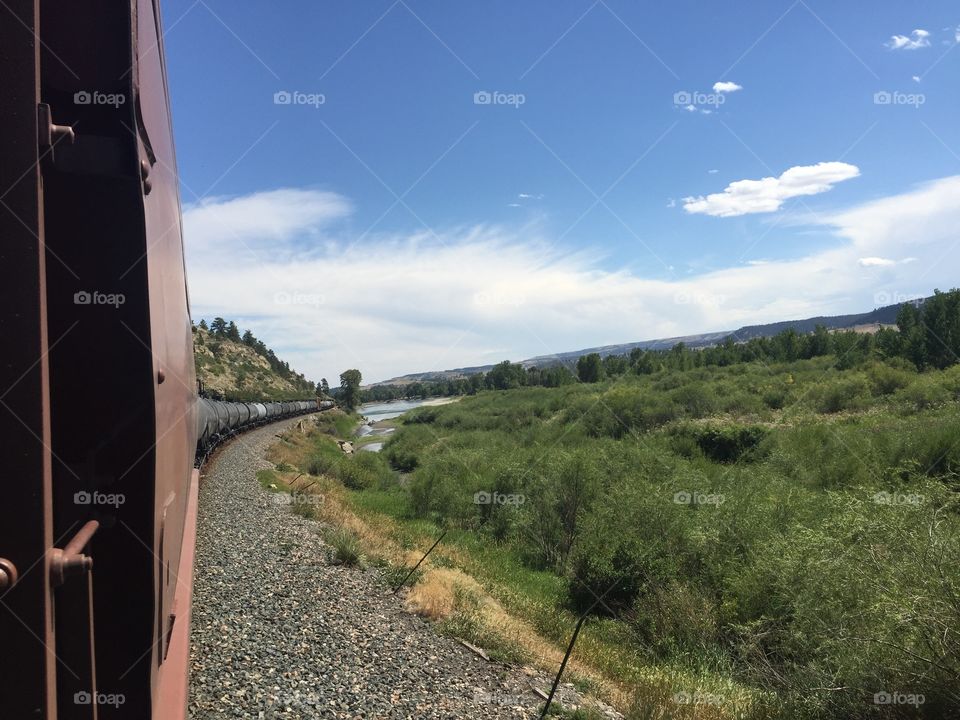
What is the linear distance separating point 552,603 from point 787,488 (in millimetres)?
6853

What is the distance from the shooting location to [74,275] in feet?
5.54

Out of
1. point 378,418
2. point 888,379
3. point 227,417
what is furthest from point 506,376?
point 227,417

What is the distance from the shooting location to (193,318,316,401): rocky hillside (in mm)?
53969

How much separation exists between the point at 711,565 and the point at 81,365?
1295cm

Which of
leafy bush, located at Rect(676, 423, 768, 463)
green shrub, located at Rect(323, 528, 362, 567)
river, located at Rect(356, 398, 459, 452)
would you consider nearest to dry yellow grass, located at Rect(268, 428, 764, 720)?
green shrub, located at Rect(323, 528, 362, 567)

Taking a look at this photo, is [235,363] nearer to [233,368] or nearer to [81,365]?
[233,368]

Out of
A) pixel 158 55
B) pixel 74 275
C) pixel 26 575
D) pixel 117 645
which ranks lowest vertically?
pixel 117 645

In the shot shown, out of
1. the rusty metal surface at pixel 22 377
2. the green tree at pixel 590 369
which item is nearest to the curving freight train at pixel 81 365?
the rusty metal surface at pixel 22 377

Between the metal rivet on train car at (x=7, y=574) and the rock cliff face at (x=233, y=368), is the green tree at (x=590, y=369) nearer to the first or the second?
the rock cliff face at (x=233, y=368)

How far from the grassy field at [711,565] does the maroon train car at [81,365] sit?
641 cm

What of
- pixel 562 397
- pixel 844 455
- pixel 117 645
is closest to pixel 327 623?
pixel 117 645

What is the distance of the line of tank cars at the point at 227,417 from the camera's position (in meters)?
15.9

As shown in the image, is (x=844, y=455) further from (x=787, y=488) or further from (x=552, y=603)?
(x=552, y=603)

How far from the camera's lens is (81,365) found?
1727mm
